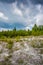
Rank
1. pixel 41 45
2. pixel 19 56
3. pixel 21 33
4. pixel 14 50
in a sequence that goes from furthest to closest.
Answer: pixel 21 33
pixel 41 45
pixel 14 50
pixel 19 56

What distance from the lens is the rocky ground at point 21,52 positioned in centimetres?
1738

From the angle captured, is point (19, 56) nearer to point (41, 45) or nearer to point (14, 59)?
point (14, 59)

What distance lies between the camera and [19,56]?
18.3m

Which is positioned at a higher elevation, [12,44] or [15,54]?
[12,44]

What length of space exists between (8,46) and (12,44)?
111cm

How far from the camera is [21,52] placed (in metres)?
19.0

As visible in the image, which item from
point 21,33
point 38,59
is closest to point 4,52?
point 38,59

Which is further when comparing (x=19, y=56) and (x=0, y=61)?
(x=19, y=56)

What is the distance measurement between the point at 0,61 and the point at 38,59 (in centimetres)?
451

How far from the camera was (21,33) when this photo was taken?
34750mm

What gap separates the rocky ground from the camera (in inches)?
684

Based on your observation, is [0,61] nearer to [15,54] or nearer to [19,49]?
[15,54]


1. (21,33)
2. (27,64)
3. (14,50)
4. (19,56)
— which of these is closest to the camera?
(27,64)

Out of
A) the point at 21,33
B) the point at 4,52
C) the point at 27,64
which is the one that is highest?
the point at 21,33
